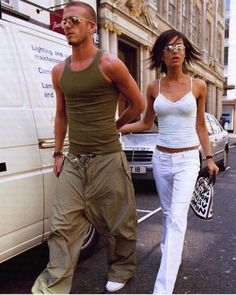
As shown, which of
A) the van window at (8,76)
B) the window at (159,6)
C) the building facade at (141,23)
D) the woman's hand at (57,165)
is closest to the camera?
the van window at (8,76)

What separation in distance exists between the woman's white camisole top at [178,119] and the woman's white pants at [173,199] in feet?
0.32

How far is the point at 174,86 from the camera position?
316 cm

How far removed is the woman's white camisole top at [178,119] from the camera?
3.08m

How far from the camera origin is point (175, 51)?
3088 millimetres

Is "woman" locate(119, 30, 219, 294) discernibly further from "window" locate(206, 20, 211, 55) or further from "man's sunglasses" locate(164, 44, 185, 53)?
"window" locate(206, 20, 211, 55)

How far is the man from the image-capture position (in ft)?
8.68

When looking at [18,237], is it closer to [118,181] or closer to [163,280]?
[118,181]

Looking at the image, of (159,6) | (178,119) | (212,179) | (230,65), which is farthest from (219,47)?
(178,119)

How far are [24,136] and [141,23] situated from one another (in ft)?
50.5

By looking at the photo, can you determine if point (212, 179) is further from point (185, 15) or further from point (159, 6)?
point (185, 15)

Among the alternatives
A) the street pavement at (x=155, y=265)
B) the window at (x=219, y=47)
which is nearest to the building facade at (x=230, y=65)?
the window at (x=219, y=47)

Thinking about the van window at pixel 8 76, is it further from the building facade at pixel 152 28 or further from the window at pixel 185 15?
the window at pixel 185 15

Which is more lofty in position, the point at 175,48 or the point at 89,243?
the point at 175,48

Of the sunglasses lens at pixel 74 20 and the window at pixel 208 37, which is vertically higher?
the window at pixel 208 37
